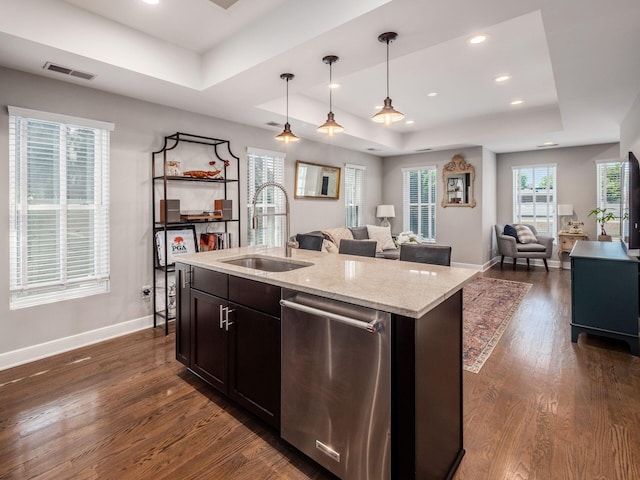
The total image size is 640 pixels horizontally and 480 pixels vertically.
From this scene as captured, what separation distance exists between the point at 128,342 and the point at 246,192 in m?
2.37

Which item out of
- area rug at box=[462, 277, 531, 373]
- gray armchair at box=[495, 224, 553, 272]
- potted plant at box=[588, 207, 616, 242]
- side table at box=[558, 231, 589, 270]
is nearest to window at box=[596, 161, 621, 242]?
potted plant at box=[588, 207, 616, 242]

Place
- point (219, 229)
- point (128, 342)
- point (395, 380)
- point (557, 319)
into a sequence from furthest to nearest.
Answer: point (219, 229) → point (557, 319) → point (128, 342) → point (395, 380)

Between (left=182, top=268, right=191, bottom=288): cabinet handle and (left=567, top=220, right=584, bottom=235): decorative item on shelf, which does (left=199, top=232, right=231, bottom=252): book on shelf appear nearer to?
(left=182, top=268, right=191, bottom=288): cabinet handle

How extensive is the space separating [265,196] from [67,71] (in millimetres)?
2700

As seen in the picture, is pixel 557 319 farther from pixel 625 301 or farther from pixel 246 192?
pixel 246 192

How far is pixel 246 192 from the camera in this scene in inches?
191

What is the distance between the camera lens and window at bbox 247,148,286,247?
4.94 m

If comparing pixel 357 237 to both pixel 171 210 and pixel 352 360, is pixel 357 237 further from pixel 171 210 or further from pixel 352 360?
pixel 352 360

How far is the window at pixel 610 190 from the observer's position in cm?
650

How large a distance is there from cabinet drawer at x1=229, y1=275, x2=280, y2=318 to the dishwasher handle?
0.36 ft

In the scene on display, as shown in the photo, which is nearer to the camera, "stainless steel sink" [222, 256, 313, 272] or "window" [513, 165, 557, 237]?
"stainless steel sink" [222, 256, 313, 272]

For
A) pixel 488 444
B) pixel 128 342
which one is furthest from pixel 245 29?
pixel 488 444

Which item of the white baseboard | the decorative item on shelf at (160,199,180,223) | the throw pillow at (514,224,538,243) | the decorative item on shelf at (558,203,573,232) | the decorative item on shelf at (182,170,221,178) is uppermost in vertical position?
the decorative item on shelf at (182,170,221,178)

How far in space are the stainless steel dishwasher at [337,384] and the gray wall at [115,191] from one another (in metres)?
2.66
